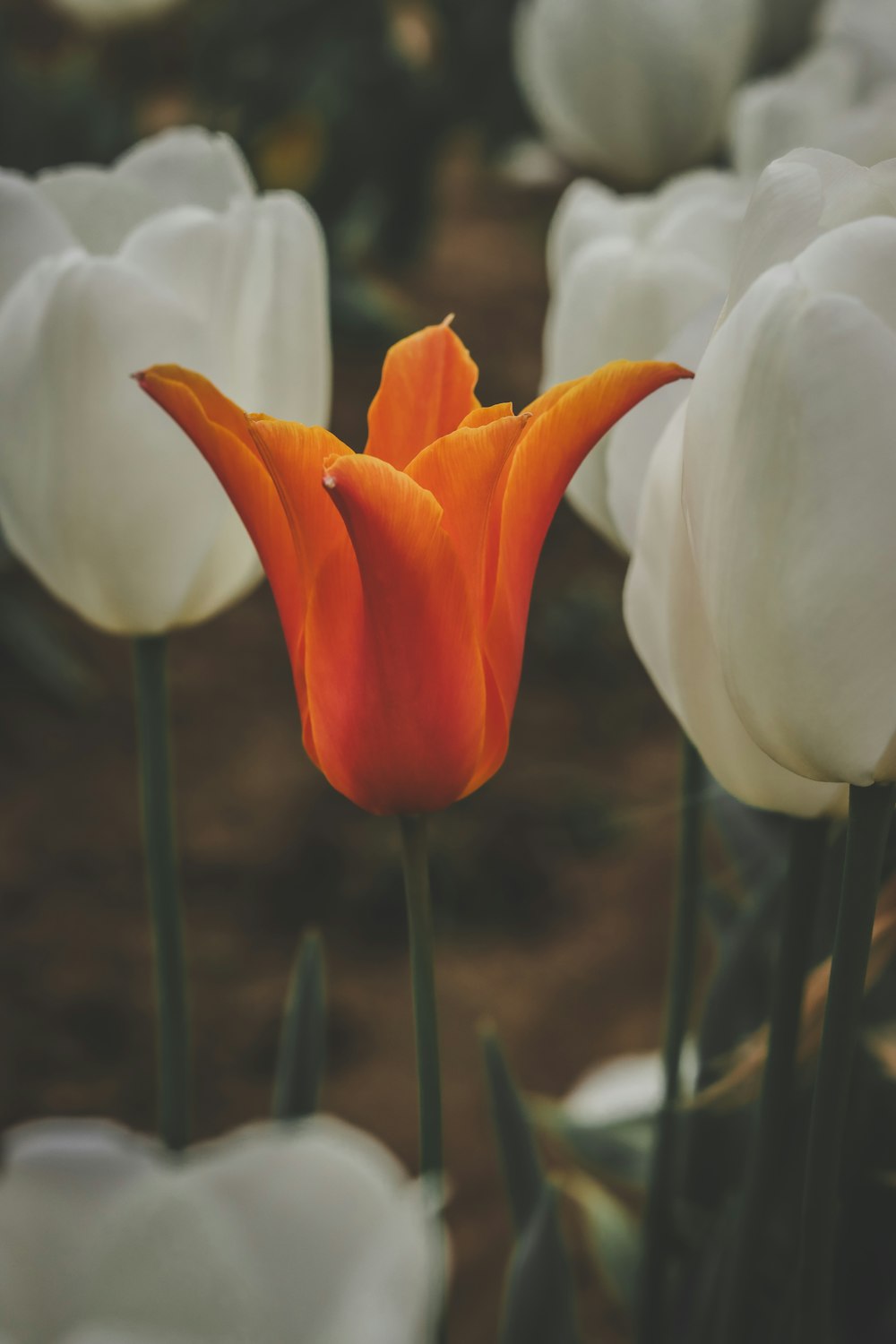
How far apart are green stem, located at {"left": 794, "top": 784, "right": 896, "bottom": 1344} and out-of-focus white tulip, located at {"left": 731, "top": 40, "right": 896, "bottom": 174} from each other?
189mm

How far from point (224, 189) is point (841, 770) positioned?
0.25m

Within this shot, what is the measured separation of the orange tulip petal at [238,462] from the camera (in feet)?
0.83

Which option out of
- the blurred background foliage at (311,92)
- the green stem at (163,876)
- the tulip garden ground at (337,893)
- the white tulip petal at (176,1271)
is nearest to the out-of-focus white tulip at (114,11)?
the blurred background foliage at (311,92)

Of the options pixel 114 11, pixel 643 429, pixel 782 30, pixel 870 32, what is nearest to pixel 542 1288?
pixel 643 429

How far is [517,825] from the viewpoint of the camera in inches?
57.4

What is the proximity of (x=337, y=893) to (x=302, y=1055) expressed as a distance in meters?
0.95

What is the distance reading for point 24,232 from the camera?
0.36 meters

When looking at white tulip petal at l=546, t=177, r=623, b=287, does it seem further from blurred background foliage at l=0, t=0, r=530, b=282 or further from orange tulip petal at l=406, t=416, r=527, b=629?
blurred background foliage at l=0, t=0, r=530, b=282

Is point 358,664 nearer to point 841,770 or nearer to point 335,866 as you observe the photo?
point 841,770

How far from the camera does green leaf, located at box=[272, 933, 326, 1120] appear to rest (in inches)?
16.3

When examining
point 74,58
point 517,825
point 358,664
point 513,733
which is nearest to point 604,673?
point 513,733

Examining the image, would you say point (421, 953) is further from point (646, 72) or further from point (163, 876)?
point (646, 72)

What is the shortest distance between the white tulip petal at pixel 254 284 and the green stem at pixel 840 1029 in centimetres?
18

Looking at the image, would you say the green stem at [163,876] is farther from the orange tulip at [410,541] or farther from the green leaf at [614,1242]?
the green leaf at [614,1242]
